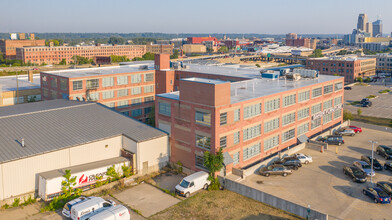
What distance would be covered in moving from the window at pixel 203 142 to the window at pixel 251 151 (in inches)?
247

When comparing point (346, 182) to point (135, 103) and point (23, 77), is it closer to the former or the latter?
point (135, 103)

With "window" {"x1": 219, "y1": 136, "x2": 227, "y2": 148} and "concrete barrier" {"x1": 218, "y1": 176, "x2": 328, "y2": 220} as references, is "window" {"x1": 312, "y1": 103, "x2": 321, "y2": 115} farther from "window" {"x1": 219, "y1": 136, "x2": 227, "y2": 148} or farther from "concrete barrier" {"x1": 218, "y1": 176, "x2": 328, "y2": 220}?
"concrete barrier" {"x1": 218, "y1": 176, "x2": 328, "y2": 220}

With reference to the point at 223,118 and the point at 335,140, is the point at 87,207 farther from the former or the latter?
the point at 335,140

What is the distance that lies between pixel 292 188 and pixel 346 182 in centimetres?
743

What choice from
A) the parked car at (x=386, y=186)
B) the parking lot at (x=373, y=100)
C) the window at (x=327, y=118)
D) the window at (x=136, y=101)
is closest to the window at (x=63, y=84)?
the window at (x=136, y=101)

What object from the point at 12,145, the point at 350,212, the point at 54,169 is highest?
the point at 12,145

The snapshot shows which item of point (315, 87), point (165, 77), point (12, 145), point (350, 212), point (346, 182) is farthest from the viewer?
point (165, 77)

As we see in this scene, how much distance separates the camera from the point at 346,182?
4262cm

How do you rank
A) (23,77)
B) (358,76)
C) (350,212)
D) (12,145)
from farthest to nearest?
1. (358,76)
2. (23,77)
3. (12,145)
4. (350,212)

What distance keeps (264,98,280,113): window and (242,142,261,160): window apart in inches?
206

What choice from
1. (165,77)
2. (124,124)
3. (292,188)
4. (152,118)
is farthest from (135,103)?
(292,188)

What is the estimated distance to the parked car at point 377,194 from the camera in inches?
1446

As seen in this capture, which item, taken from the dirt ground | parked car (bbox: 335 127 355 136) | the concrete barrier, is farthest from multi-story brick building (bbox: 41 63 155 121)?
parked car (bbox: 335 127 355 136)

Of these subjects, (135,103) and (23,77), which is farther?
(23,77)
